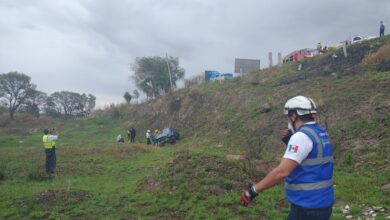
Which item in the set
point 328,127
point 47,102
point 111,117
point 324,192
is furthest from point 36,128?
point 324,192

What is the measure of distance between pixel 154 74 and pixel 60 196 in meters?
49.2

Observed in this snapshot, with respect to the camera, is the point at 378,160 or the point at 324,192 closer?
the point at 324,192

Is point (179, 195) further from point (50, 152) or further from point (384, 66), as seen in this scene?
point (384, 66)

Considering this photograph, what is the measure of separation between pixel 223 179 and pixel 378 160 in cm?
510

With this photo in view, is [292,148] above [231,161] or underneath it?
above

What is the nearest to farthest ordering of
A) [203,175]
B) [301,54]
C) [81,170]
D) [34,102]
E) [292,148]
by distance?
1. [292,148]
2. [203,175]
3. [81,170]
4. [301,54]
5. [34,102]

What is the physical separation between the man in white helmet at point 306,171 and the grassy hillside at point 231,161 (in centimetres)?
417

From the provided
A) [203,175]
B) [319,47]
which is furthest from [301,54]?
[203,175]

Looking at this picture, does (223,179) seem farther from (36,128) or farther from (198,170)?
(36,128)

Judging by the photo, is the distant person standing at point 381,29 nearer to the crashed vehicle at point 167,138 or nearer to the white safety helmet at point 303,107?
the crashed vehicle at point 167,138

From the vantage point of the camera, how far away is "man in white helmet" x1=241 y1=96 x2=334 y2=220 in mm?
3314

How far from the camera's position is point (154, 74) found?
58.3 metres

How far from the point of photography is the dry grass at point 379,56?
21.2 metres

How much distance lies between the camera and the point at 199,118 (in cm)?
3161
